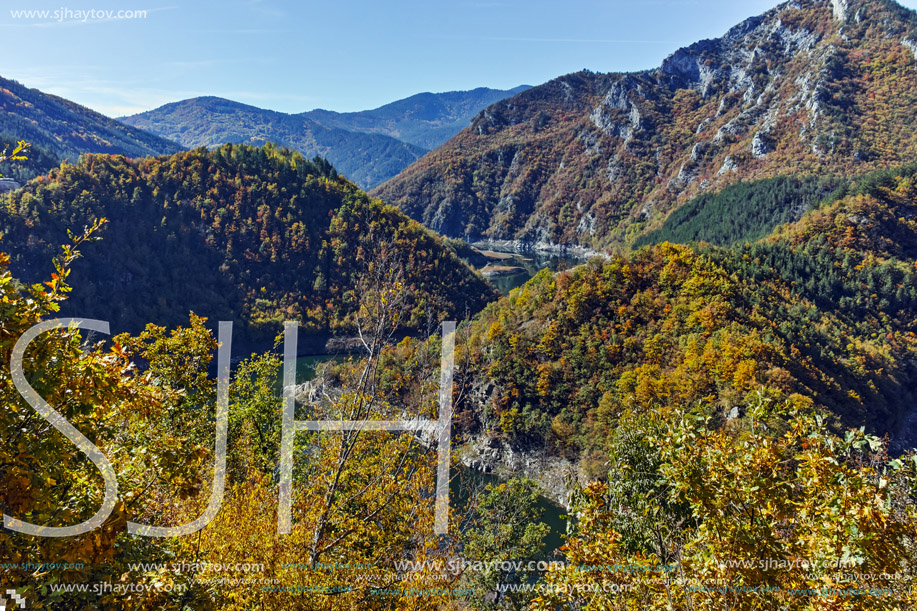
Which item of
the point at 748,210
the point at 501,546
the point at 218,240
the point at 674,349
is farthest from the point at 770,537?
the point at 748,210

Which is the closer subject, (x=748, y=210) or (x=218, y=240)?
(x=218, y=240)

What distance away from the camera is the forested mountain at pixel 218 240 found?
250 ft

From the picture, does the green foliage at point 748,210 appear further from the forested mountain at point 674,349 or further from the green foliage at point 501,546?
the green foliage at point 501,546

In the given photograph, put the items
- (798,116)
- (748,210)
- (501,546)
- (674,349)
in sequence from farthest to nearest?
1. (798,116)
2. (748,210)
3. (674,349)
4. (501,546)

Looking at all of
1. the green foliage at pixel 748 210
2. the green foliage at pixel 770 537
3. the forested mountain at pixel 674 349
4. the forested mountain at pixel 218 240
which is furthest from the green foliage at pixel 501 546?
the green foliage at pixel 748 210

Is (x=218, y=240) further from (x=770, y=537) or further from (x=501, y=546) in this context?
(x=770, y=537)

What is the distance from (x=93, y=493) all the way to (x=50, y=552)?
67cm

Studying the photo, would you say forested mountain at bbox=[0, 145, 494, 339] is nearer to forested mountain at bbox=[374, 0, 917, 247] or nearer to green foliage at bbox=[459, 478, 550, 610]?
green foliage at bbox=[459, 478, 550, 610]

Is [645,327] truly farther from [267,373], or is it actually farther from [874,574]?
[874,574]

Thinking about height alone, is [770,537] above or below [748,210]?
below

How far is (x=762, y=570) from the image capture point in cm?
573

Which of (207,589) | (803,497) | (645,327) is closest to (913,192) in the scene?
(645,327)

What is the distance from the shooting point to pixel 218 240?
9569 cm

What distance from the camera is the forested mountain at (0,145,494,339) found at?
2997 inches
